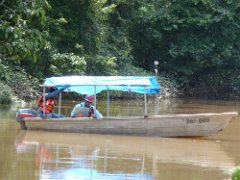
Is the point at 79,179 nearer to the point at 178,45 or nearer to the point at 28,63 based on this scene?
the point at 28,63

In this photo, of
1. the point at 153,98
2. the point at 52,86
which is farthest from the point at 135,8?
the point at 52,86

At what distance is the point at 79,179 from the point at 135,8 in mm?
26949

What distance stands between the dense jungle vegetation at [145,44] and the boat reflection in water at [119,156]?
11174mm

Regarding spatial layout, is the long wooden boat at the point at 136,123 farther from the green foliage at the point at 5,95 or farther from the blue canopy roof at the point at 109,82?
the green foliage at the point at 5,95

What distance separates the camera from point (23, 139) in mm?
15617

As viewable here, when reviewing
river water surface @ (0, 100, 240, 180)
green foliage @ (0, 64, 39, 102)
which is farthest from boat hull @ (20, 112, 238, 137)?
green foliage @ (0, 64, 39, 102)

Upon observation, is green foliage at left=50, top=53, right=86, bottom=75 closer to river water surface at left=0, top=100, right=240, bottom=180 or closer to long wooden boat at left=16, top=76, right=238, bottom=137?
river water surface at left=0, top=100, right=240, bottom=180

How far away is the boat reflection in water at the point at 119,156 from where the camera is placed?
36.5 ft

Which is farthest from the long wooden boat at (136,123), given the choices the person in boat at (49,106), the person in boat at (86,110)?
the person in boat at (49,106)

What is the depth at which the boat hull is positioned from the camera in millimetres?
16328

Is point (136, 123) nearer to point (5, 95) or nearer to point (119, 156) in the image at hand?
point (119, 156)

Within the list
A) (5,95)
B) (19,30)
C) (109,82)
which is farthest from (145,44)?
(19,30)

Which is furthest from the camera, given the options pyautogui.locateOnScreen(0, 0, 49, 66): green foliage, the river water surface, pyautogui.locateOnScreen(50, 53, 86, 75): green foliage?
pyautogui.locateOnScreen(50, 53, 86, 75): green foliage

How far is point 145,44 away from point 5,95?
14.9 metres
